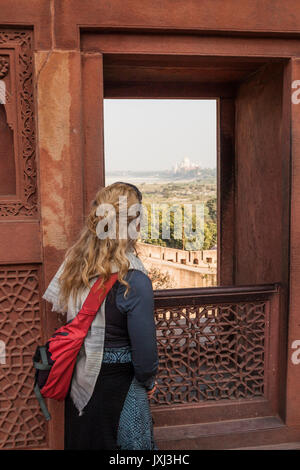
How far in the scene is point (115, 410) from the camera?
7.05 feet

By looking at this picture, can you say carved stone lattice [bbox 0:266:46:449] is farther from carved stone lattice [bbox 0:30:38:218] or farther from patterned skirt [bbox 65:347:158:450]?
patterned skirt [bbox 65:347:158:450]

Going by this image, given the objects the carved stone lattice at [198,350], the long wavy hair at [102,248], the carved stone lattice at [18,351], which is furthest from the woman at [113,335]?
the carved stone lattice at [198,350]

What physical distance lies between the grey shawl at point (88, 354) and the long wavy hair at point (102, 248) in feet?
0.13

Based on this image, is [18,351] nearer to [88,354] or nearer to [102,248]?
[88,354]

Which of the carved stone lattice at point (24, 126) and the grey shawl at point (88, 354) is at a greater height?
the carved stone lattice at point (24, 126)

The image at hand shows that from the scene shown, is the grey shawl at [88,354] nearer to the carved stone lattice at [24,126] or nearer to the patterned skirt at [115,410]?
the patterned skirt at [115,410]

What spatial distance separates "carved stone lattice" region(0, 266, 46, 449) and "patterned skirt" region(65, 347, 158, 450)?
2.67 ft

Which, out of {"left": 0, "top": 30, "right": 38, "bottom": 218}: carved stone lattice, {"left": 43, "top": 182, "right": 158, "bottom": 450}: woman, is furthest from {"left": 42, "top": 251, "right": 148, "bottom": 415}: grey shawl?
{"left": 0, "top": 30, "right": 38, "bottom": 218}: carved stone lattice

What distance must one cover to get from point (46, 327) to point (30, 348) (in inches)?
7.5

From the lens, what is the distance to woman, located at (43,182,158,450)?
2.00 metres

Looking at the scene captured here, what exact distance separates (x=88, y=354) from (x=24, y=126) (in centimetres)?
151

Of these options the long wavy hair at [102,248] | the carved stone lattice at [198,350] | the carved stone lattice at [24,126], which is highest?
the carved stone lattice at [24,126]

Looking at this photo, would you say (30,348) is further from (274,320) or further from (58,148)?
(274,320)

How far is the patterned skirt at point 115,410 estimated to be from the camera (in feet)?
7.00
